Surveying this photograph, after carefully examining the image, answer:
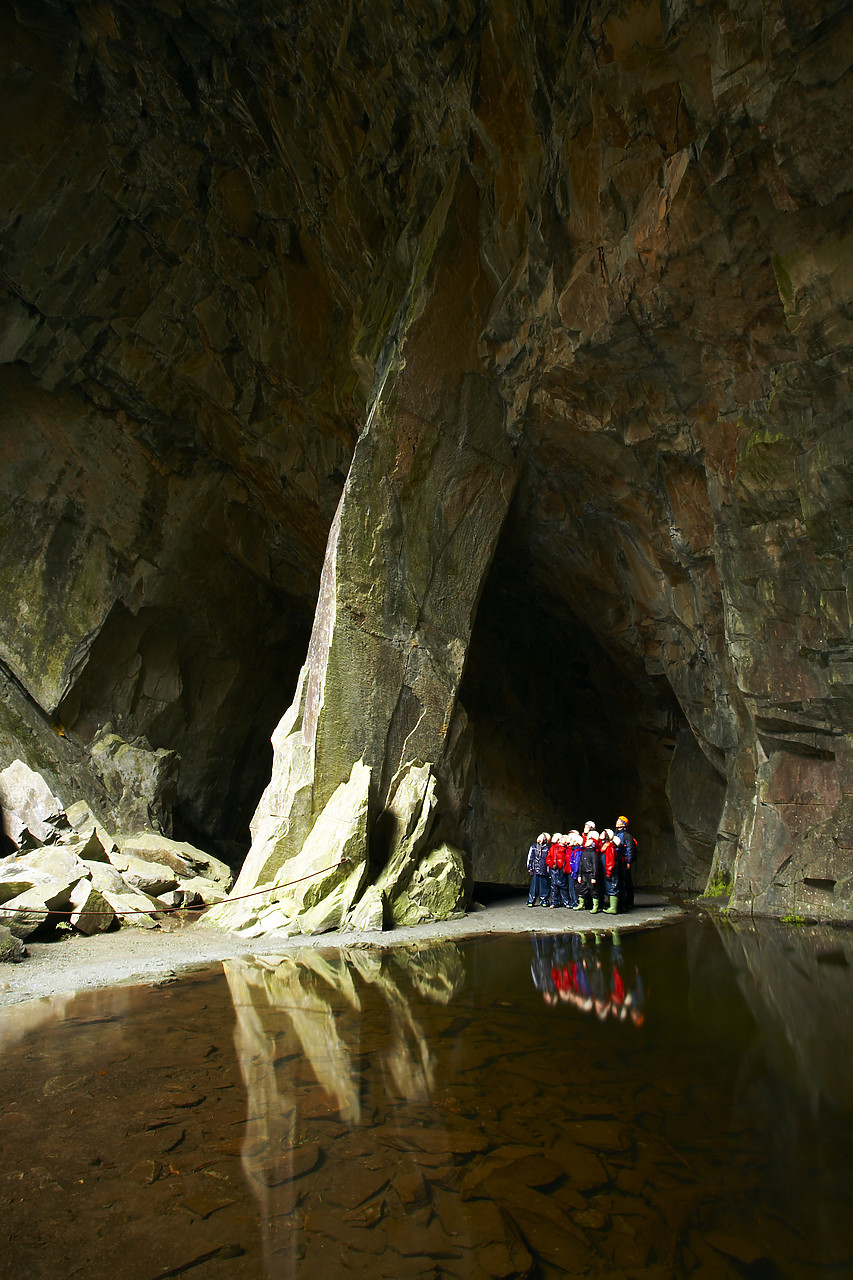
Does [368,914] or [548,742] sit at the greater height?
[548,742]

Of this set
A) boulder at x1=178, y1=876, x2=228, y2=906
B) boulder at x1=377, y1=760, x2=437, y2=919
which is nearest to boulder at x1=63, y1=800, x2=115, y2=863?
boulder at x1=178, y1=876, x2=228, y2=906

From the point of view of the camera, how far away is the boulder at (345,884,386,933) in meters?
7.95

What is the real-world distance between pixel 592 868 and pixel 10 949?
7.29 metres

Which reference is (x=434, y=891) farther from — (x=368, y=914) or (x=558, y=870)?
(x=558, y=870)

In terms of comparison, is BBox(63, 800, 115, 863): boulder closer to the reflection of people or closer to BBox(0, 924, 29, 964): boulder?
BBox(0, 924, 29, 964): boulder

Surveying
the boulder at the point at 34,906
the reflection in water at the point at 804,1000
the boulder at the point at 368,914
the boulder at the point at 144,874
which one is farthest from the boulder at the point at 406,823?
the reflection in water at the point at 804,1000

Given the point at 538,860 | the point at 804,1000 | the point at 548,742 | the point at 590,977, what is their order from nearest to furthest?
the point at 804,1000, the point at 590,977, the point at 538,860, the point at 548,742

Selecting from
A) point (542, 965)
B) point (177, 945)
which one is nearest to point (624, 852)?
point (542, 965)

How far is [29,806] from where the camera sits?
40.1ft

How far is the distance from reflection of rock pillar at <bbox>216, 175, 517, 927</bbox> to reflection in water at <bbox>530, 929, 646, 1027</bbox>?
12.8ft

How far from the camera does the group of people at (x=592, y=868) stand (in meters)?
10.1

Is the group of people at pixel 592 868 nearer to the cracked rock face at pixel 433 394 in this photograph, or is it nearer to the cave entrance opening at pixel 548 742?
the cracked rock face at pixel 433 394

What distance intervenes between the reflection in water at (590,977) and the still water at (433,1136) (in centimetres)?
6

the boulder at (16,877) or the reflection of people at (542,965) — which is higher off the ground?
the reflection of people at (542,965)
